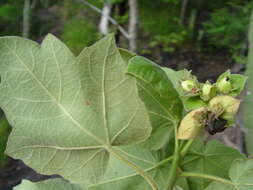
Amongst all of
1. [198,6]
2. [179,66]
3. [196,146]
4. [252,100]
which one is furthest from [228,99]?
[198,6]

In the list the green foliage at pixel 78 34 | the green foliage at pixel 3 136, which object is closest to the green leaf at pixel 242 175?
the green foliage at pixel 3 136

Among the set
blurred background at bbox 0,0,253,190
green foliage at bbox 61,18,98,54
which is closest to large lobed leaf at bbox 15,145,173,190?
blurred background at bbox 0,0,253,190

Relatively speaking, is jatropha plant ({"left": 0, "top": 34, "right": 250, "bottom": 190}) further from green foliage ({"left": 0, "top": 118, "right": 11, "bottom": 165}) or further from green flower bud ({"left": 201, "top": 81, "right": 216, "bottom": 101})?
green foliage ({"left": 0, "top": 118, "right": 11, "bottom": 165})

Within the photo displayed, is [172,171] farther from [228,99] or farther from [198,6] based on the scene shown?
[198,6]

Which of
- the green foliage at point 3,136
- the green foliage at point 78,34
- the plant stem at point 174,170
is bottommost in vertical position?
the green foliage at point 78,34

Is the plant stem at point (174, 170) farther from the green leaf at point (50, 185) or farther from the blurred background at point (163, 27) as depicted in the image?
the blurred background at point (163, 27)

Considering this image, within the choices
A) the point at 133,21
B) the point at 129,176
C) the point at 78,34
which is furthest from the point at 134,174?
the point at 78,34

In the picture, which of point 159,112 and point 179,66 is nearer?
point 159,112

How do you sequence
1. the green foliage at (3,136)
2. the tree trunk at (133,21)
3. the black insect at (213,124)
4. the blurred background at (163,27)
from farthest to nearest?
the blurred background at (163,27) < the tree trunk at (133,21) < the green foliage at (3,136) < the black insect at (213,124)
